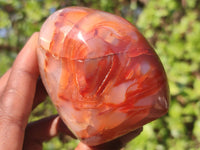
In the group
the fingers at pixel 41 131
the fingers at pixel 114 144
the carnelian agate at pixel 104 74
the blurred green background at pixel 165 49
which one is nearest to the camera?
the carnelian agate at pixel 104 74

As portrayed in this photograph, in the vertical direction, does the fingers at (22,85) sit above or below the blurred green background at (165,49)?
above

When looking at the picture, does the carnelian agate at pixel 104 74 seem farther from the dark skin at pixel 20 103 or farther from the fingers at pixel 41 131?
the fingers at pixel 41 131

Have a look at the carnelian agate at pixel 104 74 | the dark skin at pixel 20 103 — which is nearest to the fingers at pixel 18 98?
the dark skin at pixel 20 103

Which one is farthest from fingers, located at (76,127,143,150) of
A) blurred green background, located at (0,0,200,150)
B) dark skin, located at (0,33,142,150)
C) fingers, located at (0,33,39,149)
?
blurred green background, located at (0,0,200,150)

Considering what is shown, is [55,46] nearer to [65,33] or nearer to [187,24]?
[65,33]

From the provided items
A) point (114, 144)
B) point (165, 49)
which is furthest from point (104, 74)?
point (165, 49)

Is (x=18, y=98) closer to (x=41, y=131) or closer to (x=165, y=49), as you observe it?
(x=41, y=131)
